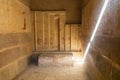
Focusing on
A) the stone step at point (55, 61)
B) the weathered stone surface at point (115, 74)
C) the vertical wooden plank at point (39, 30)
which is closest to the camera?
the weathered stone surface at point (115, 74)

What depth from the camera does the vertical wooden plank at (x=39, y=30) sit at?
266 inches

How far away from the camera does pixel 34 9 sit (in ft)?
22.2

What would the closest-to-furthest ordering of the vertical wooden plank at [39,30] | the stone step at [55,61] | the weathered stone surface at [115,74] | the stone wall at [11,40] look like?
the weathered stone surface at [115,74], the stone wall at [11,40], the stone step at [55,61], the vertical wooden plank at [39,30]

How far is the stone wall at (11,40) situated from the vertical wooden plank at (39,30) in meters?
1.49

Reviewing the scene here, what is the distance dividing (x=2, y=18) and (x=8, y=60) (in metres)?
1.08

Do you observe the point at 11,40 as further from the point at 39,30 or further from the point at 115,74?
the point at 115,74

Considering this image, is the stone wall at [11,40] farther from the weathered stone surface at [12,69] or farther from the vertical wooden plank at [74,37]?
the vertical wooden plank at [74,37]

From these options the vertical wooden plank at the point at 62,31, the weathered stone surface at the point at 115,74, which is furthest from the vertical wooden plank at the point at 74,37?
the weathered stone surface at the point at 115,74

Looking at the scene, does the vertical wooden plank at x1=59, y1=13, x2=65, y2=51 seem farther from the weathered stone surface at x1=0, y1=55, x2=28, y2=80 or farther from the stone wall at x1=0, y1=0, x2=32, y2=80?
the weathered stone surface at x1=0, y1=55, x2=28, y2=80

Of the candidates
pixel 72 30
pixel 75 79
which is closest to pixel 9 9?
pixel 75 79

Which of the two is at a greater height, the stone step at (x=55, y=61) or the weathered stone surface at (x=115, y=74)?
the weathered stone surface at (x=115, y=74)

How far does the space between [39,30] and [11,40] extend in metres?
2.71

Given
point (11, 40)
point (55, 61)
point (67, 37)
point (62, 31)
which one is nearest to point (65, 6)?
point (62, 31)

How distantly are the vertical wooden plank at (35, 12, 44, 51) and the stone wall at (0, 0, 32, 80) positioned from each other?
1.49 metres
